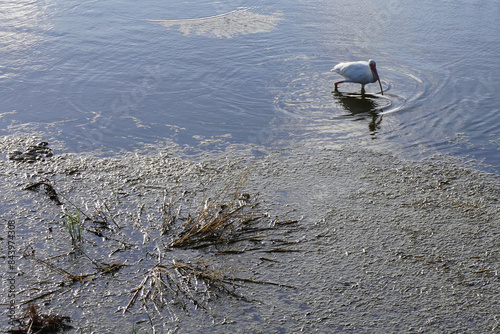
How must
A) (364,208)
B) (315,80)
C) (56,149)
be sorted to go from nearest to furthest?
1. (364,208)
2. (56,149)
3. (315,80)

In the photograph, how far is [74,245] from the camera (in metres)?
4.05

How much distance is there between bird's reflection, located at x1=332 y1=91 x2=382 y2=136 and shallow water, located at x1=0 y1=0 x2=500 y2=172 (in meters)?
0.03

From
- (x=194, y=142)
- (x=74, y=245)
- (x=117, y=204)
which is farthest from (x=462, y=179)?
(x=74, y=245)

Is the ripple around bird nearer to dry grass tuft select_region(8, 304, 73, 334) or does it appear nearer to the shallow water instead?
the shallow water

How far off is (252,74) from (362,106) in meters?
1.83

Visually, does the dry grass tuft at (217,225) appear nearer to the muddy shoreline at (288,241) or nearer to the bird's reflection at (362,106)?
the muddy shoreline at (288,241)

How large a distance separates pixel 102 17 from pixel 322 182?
782 cm

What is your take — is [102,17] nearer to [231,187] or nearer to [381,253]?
[231,187]

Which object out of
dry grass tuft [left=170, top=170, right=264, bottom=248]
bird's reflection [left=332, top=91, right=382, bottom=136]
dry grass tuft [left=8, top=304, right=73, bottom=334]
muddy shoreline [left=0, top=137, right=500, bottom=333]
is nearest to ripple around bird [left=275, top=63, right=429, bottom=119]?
bird's reflection [left=332, top=91, right=382, bottom=136]

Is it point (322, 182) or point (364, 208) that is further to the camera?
point (322, 182)

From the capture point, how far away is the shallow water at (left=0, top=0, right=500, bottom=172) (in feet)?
20.0

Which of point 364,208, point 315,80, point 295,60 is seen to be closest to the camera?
point 364,208

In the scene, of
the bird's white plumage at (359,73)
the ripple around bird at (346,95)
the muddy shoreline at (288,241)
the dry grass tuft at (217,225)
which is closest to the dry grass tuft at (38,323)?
the muddy shoreline at (288,241)

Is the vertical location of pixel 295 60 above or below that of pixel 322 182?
above
